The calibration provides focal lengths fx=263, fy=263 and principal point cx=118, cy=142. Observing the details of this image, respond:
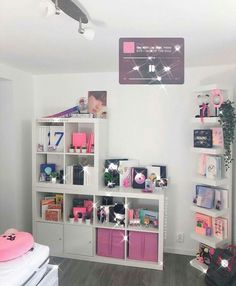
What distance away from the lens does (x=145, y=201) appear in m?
3.26

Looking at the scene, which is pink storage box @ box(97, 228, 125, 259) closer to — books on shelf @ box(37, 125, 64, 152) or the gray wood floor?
the gray wood floor

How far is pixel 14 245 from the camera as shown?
5.54ft

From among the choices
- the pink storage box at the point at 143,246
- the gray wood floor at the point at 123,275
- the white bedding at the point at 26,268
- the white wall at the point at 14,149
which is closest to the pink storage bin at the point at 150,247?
the pink storage box at the point at 143,246

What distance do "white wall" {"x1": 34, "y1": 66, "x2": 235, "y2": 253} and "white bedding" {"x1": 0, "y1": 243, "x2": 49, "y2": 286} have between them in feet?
5.69

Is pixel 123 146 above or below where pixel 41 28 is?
below

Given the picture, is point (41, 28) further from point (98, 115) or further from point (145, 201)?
point (145, 201)

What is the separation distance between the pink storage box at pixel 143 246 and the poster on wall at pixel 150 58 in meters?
1.71

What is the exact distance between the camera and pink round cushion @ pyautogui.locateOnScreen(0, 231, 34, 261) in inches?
64.7

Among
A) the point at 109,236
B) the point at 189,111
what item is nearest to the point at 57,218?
the point at 109,236

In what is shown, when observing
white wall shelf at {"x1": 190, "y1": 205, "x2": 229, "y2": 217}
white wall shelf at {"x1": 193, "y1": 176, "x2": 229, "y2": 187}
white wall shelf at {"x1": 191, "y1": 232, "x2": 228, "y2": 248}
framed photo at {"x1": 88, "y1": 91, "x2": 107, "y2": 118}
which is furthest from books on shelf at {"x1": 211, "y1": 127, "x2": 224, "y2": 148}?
framed photo at {"x1": 88, "y1": 91, "x2": 107, "y2": 118}

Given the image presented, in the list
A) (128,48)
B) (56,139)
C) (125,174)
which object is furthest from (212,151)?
(56,139)

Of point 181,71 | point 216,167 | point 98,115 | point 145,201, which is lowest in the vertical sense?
point 145,201

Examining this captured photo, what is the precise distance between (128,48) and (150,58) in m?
0.24

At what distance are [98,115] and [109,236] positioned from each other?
1442 mm
